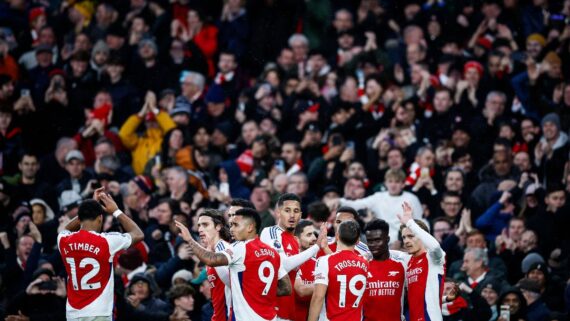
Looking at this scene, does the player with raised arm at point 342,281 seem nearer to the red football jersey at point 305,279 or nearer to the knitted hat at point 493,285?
the red football jersey at point 305,279

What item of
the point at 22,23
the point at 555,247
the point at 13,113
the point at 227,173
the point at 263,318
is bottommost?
the point at 263,318

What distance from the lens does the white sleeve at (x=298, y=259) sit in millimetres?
13023

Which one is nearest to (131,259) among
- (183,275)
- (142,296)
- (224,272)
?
(183,275)

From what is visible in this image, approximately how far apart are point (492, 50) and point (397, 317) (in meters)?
8.88

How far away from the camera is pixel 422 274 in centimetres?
1384

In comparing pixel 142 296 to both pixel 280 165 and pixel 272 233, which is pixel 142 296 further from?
pixel 280 165

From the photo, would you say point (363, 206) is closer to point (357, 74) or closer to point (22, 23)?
point (357, 74)

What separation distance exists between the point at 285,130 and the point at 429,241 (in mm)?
7934

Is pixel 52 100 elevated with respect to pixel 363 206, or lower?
elevated

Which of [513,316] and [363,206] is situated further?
[363,206]

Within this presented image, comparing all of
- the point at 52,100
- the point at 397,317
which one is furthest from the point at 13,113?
the point at 397,317

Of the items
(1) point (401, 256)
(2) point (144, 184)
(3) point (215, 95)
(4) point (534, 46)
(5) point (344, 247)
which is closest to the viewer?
(5) point (344, 247)

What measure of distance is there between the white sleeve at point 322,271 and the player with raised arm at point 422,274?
121 cm

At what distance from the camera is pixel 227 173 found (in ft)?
64.1
